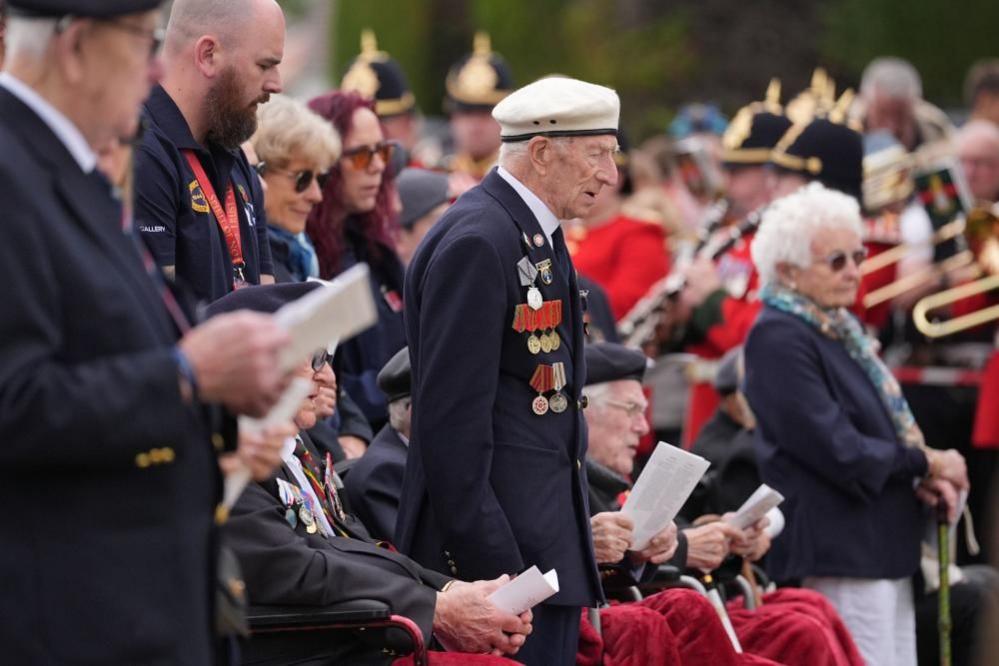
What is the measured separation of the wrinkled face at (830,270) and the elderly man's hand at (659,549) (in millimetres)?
1517

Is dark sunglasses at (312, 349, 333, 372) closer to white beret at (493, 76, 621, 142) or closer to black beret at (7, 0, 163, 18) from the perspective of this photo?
white beret at (493, 76, 621, 142)

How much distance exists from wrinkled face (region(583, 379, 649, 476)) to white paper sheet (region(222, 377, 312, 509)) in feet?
9.26

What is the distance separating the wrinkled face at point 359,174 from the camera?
21.4 feet

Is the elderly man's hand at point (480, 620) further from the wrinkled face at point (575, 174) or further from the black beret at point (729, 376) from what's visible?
the black beret at point (729, 376)

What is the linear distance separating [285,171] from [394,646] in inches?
85.7

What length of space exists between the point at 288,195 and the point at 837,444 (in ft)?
6.89

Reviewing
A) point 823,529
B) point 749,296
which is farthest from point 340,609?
point 749,296

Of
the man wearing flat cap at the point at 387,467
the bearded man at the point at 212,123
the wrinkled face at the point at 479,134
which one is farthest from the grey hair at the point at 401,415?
the wrinkled face at the point at 479,134

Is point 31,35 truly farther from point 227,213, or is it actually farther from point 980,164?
point 980,164

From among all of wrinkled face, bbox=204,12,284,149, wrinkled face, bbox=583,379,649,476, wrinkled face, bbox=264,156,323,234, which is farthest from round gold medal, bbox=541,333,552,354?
wrinkled face, bbox=264,156,323,234

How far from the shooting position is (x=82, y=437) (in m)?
2.73

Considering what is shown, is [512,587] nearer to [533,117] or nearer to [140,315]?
[533,117]

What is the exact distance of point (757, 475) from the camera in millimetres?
6820

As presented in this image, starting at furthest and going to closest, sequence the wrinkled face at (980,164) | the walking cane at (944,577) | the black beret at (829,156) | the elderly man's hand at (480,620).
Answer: the wrinkled face at (980,164) → the black beret at (829,156) → the walking cane at (944,577) → the elderly man's hand at (480,620)
